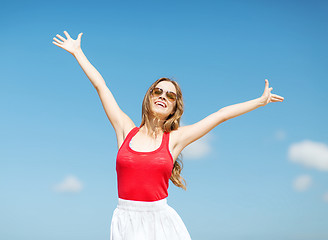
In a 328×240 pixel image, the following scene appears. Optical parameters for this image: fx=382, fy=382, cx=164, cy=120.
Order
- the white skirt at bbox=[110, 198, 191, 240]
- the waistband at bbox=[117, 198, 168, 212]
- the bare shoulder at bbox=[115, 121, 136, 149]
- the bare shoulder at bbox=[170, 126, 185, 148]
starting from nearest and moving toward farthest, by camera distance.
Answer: the white skirt at bbox=[110, 198, 191, 240] → the waistband at bbox=[117, 198, 168, 212] → the bare shoulder at bbox=[170, 126, 185, 148] → the bare shoulder at bbox=[115, 121, 136, 149]

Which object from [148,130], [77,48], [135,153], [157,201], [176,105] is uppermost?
[77,48]

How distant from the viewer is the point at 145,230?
191 inches

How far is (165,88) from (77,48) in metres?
1.64

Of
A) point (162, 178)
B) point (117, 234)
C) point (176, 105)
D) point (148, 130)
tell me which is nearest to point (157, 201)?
point (162, 178)

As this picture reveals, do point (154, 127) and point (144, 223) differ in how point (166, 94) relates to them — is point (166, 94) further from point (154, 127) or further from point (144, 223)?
point (144, 223)

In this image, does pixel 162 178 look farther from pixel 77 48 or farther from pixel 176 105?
pixel 77 48

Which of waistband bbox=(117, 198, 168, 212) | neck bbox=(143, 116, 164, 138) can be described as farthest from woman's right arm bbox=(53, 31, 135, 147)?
waistband bbox=(117, 198, 168, 212)

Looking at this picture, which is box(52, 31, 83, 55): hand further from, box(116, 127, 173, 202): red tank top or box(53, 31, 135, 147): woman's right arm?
box(116, 127, 173, 202): red tank top

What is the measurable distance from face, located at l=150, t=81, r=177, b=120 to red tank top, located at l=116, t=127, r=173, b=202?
0.68 meters

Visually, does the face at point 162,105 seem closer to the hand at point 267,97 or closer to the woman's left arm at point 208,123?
the woman's left arm at point 208,123

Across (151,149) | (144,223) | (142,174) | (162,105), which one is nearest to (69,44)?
(162,105)

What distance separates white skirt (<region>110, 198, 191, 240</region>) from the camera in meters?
4.84

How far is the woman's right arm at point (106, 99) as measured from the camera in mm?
5543

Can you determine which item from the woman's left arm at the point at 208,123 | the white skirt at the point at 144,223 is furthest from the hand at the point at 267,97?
the white skirt at the point at 144,223
